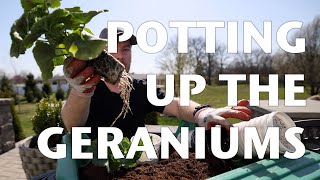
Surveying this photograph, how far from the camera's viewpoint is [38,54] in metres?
0.99

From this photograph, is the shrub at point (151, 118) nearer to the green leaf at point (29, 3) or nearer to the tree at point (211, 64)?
the green leaf at point (29, 3)

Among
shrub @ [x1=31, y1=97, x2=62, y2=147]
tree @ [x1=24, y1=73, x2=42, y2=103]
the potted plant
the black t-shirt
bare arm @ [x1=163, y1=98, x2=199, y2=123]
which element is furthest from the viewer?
tree @ [x1=24, y1=73, x2=42, y2=103]

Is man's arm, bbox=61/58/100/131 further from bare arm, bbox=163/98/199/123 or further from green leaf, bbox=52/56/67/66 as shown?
bare arm, bbox=163/98/199/123

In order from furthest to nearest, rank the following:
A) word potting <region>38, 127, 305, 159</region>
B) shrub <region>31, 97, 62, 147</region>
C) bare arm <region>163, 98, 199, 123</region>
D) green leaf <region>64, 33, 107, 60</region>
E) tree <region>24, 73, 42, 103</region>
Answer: tree <region>24, 73, 42, 103</region>
shrub <region>31, 97, 62, 147</region>
bare arm <region>163, 98, 199, 123</region>
word potting <region>38, 127, 305, 159</region>
green leaf <region>64, 33, 107, 60</region>

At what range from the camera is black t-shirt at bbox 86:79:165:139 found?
6.23 feet

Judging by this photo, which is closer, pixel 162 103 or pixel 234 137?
pixel 234 137

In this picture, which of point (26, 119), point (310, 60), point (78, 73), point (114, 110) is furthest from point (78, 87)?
point (310, 60)

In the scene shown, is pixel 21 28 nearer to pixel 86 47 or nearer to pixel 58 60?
pixel 58 60

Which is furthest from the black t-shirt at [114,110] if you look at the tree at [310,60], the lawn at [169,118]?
the tree at [310,60]

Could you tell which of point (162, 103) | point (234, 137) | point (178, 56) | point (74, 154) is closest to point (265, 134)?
point (234, 137)

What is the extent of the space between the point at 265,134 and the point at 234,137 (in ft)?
0.36

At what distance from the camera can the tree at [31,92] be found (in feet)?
88.6

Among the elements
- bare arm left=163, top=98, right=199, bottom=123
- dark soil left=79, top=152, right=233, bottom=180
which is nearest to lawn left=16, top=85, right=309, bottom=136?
bare arm left=163, top=98, right=199, bottom=123

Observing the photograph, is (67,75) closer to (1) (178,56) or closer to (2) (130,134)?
(2) (130,134)
